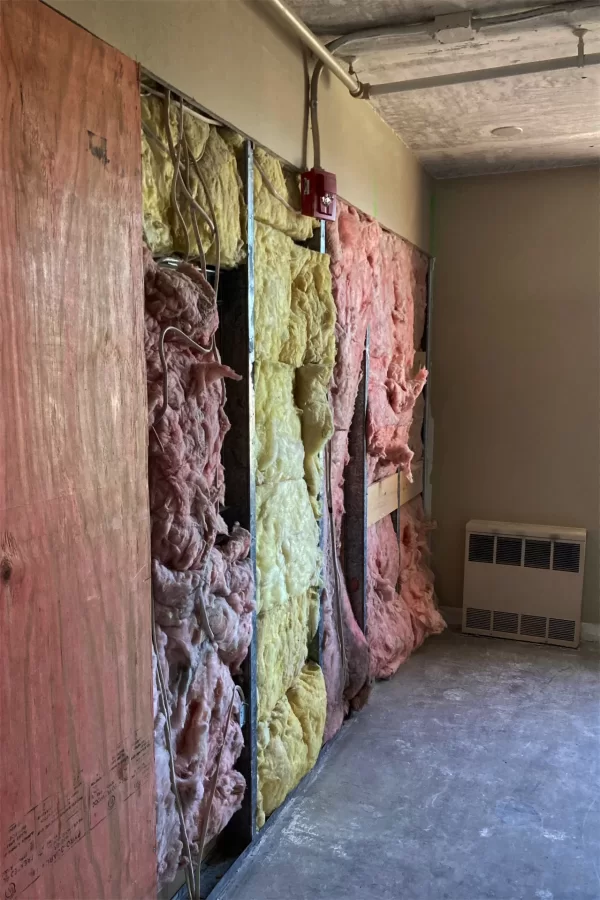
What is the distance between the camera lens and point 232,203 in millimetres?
1830

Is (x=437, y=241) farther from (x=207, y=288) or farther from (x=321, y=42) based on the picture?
(x=207, y=288)

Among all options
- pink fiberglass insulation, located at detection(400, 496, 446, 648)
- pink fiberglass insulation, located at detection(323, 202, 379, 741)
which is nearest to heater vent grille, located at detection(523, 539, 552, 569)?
pink fiberglass insulation, located at detection(400, 496, 446, 648)

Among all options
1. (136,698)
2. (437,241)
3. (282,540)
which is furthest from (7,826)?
(437,241)

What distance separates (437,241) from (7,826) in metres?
3.49

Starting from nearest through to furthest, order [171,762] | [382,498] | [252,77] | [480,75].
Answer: [171,762]
[252,77]
[480,75]
[382,498]

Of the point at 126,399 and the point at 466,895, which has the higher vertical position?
the point at 126,399

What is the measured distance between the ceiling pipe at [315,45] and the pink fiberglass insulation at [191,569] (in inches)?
32.6

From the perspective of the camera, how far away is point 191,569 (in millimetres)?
1624

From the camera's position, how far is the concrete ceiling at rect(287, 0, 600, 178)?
83.4 inches

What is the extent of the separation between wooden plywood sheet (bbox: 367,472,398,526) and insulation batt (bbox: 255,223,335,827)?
0.67 m

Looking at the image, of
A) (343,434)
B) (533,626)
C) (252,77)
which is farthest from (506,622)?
(252,77)

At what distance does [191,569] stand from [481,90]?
2096mm

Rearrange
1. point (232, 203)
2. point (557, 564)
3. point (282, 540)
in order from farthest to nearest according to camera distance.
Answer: point (557, 564)
point (282, 540)
point (232, 203)

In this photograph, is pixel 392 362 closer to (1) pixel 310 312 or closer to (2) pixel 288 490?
(1) pixel 310 312
